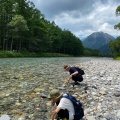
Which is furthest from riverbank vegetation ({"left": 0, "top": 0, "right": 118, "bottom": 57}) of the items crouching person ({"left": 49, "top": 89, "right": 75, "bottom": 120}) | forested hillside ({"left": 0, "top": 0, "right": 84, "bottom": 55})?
crouching person ({"left": 49, "top": 89, "right": 75, "bottom": 120})

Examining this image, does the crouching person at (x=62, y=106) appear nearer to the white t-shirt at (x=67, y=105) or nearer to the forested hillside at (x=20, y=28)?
the white t-shirt at (x=67, y=105)

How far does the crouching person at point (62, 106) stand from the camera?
572 centimetres

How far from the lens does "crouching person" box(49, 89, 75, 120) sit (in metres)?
5.72

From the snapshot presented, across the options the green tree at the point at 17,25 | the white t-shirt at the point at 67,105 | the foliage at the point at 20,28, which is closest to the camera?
the white t-shirt at the point at 67,105

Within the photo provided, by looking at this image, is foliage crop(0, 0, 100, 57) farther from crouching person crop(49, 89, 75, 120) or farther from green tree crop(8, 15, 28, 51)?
crouching person crop(49, 89, 75, 120)

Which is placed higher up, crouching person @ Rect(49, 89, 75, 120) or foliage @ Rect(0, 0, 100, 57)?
foliage @ Rect(0, 0, 100, 57)

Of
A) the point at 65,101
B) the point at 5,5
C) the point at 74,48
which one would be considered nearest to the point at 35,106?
the point at 65,101

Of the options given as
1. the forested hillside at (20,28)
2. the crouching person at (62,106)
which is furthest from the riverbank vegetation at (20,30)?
→ the crouching person at (62,106)

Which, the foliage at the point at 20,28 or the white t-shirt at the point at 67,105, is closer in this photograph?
the white t-shirt at the point at 67,105

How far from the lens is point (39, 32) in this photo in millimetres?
87812

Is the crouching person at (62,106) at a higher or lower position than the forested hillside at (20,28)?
lower

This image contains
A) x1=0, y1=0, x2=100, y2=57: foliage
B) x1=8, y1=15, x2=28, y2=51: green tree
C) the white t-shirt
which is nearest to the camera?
the white t-shirt

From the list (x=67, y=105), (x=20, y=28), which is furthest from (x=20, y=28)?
(x=67, y=105)

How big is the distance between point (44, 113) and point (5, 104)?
6.81 feet
